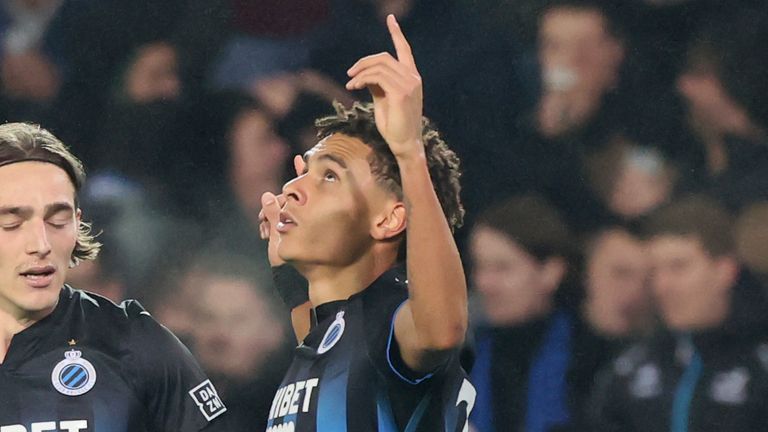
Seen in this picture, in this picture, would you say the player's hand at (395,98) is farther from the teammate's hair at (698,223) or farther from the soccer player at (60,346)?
the teammate's hair at (698,223)

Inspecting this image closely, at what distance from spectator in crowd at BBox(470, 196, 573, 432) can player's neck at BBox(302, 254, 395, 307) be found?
1.51 meters

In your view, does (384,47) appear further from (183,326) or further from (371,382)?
(371,382)

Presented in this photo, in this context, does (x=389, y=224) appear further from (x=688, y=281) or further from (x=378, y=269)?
(x=688, y=281)

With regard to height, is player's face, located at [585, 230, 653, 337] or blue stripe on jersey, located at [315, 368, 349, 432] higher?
player's face, located at [585, 230, 653, 337]

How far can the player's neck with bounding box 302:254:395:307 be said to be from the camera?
279 centimetres

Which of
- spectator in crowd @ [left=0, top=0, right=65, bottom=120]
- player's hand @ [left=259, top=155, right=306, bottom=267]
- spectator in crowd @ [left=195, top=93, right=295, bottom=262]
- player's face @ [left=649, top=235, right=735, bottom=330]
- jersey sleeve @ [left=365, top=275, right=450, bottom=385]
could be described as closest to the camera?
jersey sleeve @ [left=365, top=275, right=450, bottom=385]

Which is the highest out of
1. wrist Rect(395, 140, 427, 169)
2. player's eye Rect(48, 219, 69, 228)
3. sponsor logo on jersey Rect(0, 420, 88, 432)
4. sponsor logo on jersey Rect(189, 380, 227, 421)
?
player's eye Rect(48, 219, 69, 228)

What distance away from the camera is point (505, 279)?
169 inches

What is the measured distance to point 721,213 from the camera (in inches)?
164

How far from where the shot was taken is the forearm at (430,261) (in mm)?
2246

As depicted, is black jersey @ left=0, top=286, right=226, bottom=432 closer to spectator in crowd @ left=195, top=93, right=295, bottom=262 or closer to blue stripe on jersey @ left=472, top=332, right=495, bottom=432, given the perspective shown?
blue stripe on jersey @ left=472, top=332, right=495, bottom=432

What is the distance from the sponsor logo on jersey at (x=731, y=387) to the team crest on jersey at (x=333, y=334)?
166 centimetres

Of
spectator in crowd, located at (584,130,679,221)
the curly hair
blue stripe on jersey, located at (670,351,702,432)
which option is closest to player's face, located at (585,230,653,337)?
spectator in crowd, located at (584,130,679,221)

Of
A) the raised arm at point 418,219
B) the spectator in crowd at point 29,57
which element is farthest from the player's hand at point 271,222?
the spectator in crowd at point 29,57
